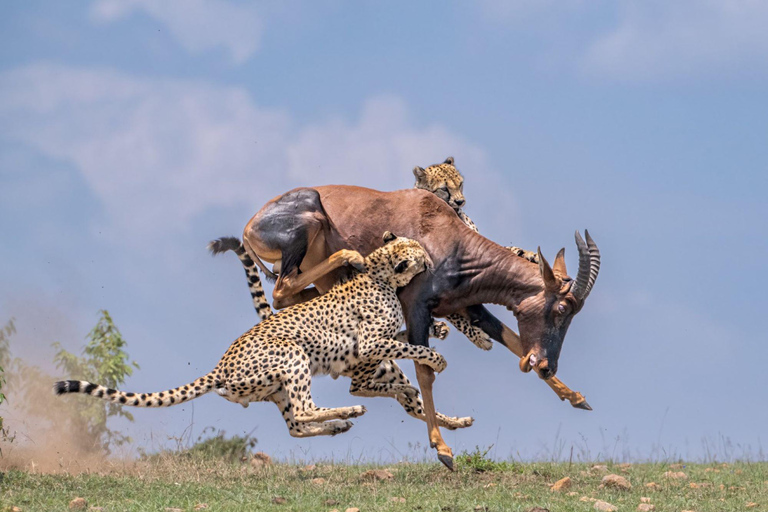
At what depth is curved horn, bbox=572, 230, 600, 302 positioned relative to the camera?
11.2 meters

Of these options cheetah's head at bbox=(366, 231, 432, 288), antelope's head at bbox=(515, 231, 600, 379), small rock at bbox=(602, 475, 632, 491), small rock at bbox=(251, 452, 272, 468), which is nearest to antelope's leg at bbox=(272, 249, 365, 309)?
cheetah's head at bbox=(366, 231, 432, 288)

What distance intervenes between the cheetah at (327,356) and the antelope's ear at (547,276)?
4.18 feet

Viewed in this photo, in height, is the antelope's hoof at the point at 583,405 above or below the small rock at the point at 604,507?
above

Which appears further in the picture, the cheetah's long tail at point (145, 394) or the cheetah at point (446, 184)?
the cheetah at point (446, 184)

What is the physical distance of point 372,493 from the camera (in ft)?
31.5

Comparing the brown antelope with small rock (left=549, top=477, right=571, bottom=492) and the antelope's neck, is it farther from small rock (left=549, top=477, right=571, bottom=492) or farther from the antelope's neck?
small rock (left=549, top=477, right=571, bottom=492)

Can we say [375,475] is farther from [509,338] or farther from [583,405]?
[583,405]

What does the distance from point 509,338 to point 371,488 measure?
293cm

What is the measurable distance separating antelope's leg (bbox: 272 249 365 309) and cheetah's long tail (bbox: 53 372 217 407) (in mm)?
1709

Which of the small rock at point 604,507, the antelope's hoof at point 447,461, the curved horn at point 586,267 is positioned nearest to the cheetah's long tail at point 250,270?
the antelope's hoof at point 447,461

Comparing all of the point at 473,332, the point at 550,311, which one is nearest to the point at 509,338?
the point at 473,332

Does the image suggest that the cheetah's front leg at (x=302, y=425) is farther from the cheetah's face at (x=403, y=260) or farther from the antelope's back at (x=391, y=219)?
the antelope's back at (x=391, y=219)

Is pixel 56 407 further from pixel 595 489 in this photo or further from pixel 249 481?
pixel 595 489

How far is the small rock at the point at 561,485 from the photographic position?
10134mm
